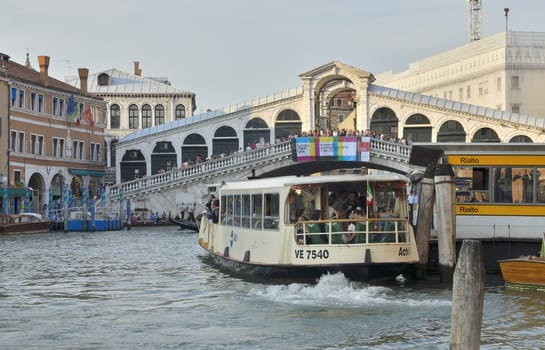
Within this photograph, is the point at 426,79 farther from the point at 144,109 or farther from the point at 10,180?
the point at 10,180

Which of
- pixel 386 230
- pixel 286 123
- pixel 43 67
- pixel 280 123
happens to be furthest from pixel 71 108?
pixel 386 230

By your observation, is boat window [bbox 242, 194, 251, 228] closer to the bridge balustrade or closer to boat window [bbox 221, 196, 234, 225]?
boat window [bbox 221, 196, 234, 225]

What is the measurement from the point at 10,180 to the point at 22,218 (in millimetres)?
5307

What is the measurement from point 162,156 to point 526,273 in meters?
36.1

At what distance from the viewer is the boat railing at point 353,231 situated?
50.2ft

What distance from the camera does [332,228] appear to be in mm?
15312

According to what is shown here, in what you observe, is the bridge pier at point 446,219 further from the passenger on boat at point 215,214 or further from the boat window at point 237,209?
the passenger on boat at point 215,214

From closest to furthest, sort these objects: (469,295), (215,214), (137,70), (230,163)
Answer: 1. (469,295)
2. (215,214)
3. (230,163)
4. (137,70)

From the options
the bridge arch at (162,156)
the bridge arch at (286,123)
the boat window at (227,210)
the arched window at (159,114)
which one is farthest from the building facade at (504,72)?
the boat window at (227,210)

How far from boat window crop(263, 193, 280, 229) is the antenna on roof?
54.3m

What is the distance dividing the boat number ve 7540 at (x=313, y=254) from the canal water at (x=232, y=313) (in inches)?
13.6

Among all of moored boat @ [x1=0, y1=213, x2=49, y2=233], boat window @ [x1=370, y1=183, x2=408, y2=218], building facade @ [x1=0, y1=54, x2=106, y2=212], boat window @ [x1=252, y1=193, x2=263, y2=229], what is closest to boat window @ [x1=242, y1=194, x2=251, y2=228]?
boat window @ [x1=252, y1=193, x2=263, y2=229]

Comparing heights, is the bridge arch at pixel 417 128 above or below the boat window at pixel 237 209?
above

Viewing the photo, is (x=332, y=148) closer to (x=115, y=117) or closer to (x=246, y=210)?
(x=115, y=117)
